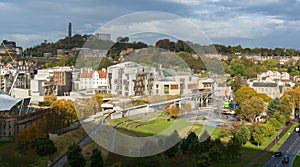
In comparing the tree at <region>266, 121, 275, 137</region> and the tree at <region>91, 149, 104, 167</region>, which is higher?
the tree at <region>91, 149, 104, 167</region>

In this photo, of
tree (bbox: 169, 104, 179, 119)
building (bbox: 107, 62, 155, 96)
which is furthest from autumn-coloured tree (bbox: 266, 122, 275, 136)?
building (bbox: 107, 62, 155, 96)

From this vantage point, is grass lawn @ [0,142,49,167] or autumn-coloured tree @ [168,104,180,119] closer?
autumn-coloured tree @ [168,104,180,119]

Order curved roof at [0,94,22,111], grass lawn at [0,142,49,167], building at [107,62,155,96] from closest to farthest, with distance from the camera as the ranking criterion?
building at [107,62,155,96] < grass lawn at [0,142,49,167] < curved roof at [0,94,22,111]

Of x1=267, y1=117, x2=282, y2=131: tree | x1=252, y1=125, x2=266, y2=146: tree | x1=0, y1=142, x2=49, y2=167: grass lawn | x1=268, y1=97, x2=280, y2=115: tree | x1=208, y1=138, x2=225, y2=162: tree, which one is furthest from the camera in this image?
x1=268, y1=97, x2=280, y2=115: tree

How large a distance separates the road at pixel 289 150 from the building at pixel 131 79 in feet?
16.8

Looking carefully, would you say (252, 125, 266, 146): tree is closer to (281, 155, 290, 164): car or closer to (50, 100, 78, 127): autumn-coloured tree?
(281, 155, 290, 164): car

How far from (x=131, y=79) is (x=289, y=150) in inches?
275

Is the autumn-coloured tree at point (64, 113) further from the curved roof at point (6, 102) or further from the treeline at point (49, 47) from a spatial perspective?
the treeline at point (49, 47)

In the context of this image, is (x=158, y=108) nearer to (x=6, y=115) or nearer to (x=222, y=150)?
(x=222, y=150)

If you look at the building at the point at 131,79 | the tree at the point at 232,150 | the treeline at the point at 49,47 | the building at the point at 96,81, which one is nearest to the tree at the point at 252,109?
the tree at the point at 232,150

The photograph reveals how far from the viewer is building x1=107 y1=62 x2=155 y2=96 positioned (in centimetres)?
371

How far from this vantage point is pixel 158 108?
3.91m

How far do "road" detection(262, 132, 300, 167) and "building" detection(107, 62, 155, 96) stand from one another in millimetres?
5112

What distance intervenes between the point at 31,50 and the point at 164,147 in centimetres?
3623
